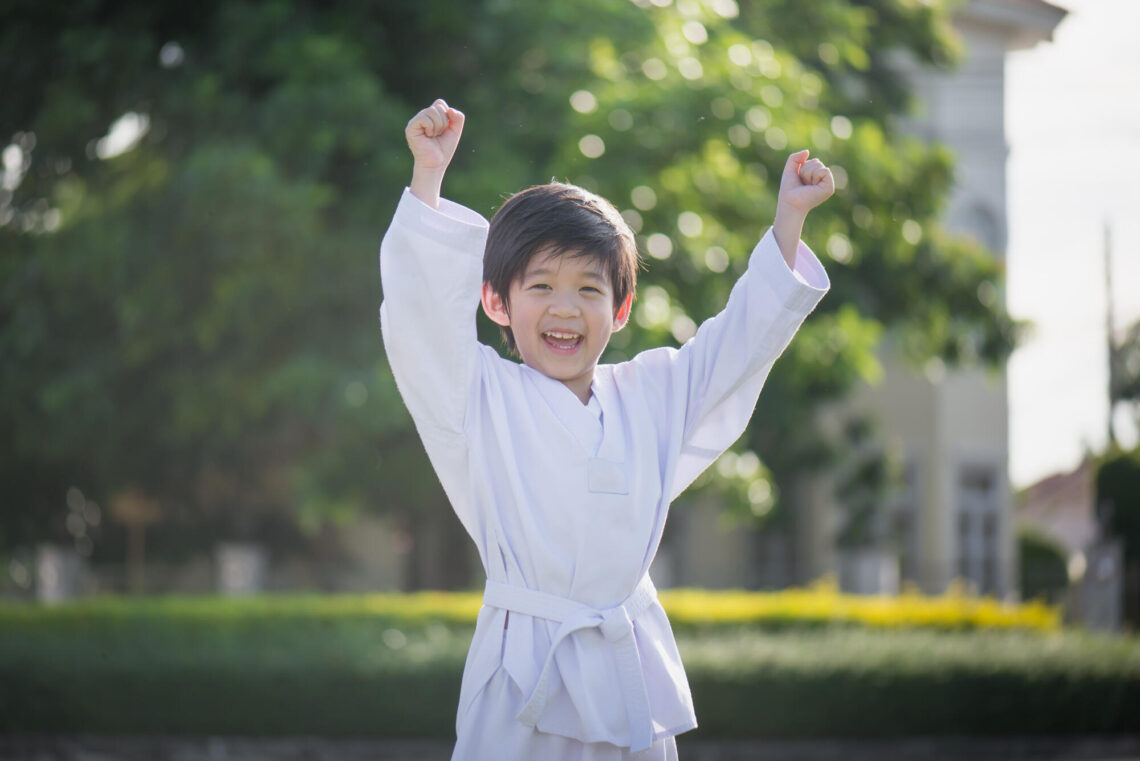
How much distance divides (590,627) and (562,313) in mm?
572

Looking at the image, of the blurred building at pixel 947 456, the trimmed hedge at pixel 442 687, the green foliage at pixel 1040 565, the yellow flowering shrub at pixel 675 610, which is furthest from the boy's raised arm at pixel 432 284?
the green foliage at pixel 1040 565

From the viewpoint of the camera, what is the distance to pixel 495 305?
275 centimetres

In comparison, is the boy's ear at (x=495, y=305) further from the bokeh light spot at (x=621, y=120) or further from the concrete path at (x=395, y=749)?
the bokeh light spot at (x=621, y=120)

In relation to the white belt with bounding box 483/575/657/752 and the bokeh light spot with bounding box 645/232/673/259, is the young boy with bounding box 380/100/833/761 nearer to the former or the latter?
the white belt with bounding box 483/575/657/752

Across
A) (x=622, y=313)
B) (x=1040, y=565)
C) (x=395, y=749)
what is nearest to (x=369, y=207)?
(x=395, y=749)

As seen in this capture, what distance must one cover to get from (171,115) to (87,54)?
80 cm

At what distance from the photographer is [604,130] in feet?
33.0

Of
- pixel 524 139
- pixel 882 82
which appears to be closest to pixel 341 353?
pixel 524 139

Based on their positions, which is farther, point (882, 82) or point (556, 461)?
point (882, 82)

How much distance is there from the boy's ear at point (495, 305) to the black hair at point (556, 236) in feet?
0.05

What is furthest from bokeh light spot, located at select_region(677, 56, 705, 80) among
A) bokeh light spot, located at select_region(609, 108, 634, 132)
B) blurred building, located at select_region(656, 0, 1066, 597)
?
blurred building, located at select_region(656, 0, 1066, 597)

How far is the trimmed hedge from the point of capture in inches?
370

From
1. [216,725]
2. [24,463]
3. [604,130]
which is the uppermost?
[604,130]

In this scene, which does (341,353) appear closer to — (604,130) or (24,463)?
(604,130)
